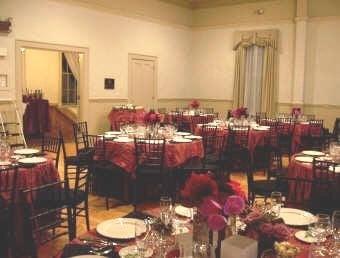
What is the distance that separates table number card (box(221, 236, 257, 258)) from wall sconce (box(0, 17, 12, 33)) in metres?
7.25

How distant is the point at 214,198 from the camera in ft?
5.35

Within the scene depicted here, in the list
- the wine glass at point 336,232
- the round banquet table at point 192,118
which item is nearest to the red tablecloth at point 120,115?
the round banquet table at point 192,118

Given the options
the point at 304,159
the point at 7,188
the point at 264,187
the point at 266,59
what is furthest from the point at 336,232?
the point at 266,59

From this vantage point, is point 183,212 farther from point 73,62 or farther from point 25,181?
point 73,62

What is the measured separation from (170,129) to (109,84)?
4.61 m

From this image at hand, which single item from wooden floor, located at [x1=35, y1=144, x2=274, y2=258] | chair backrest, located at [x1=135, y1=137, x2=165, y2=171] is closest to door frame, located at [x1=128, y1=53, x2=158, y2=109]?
wooden floor, located at [x1=35, y1=144, x2=274, y2=258]

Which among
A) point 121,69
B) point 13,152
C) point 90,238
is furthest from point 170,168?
point 121,69

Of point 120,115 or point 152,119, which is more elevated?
point 152,119

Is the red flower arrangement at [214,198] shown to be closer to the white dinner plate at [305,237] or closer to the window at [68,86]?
the white dinner plate at [305,237]

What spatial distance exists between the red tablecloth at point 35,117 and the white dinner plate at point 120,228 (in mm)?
8293

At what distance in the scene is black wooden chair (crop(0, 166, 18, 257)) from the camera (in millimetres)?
3287

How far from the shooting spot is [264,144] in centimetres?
709

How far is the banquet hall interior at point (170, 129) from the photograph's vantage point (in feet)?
6.04

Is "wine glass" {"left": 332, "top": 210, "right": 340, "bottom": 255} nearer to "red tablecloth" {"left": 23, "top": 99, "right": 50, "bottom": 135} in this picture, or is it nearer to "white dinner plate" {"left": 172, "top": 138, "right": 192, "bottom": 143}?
"white dinner plate" {"left": 172, "top": 138, "right": 192, "bottom": 143}
